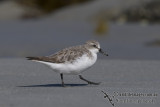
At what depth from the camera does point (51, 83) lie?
8.98 meters

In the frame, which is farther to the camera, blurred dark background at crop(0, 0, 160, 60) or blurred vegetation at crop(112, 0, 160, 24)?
blurred vegetation at crop(112, 0, 160, 24)

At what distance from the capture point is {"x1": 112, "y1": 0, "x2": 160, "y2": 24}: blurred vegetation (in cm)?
2426

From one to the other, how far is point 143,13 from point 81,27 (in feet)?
11.6

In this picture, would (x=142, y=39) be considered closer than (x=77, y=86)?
No

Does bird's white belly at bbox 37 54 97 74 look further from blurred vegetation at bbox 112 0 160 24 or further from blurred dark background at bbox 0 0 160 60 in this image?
blurred vegetation at bbox 112 0 160 24

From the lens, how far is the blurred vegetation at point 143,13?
24264 mm

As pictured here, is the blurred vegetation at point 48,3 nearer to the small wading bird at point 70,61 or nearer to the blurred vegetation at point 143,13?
the blurred vegetation at point 143,13

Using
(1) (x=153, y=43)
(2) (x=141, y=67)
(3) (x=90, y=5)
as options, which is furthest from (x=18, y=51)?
(3) (x=90, y=5)

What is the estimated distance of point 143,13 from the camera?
24.7 m

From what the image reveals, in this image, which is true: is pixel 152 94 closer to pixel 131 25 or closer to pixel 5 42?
pixel 5 42

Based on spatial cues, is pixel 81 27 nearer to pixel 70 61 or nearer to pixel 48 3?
pixel 48 3

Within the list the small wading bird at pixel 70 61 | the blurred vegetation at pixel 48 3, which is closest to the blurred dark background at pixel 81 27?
the blurred vegetation at pixel 48 3

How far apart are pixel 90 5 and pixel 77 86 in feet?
61.2

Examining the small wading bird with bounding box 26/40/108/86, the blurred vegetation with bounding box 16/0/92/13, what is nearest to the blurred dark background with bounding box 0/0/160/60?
the blurred vegetation with bounding box 16/0/92/13
